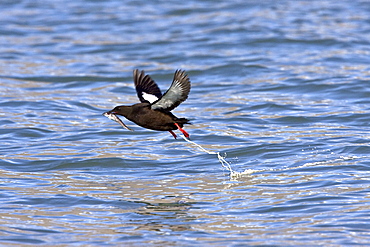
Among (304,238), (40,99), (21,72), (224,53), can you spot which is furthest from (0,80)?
(304,238)

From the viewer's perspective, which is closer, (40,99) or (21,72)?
(40,99)

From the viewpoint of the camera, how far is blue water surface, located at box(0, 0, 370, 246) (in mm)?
5746

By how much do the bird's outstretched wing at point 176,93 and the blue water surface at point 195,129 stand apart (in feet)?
2.88

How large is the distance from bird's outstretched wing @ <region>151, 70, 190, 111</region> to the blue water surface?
2.88ft

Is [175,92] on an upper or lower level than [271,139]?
upper

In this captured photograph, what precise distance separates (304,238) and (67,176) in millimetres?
2936

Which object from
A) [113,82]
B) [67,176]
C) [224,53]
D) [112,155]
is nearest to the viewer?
[67,176]

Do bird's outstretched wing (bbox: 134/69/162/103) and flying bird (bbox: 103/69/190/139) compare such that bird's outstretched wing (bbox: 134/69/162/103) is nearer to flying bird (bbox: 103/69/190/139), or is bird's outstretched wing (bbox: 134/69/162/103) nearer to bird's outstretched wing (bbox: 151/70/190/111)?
flying bird (bbox: 103/69/190/139)

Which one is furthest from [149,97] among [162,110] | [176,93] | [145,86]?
[176,93]

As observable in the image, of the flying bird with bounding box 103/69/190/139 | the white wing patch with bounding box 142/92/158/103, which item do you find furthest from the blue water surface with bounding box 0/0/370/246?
the white wing patch with bounding box 142/92/158/103

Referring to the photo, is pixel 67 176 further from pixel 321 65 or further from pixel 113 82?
pixel 321 65

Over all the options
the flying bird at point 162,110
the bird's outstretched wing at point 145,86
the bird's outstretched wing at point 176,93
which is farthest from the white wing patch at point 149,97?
the bird's outstretched wing at point 176,93

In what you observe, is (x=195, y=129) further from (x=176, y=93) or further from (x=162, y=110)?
(x=176, y=93)

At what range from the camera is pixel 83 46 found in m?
14.9
